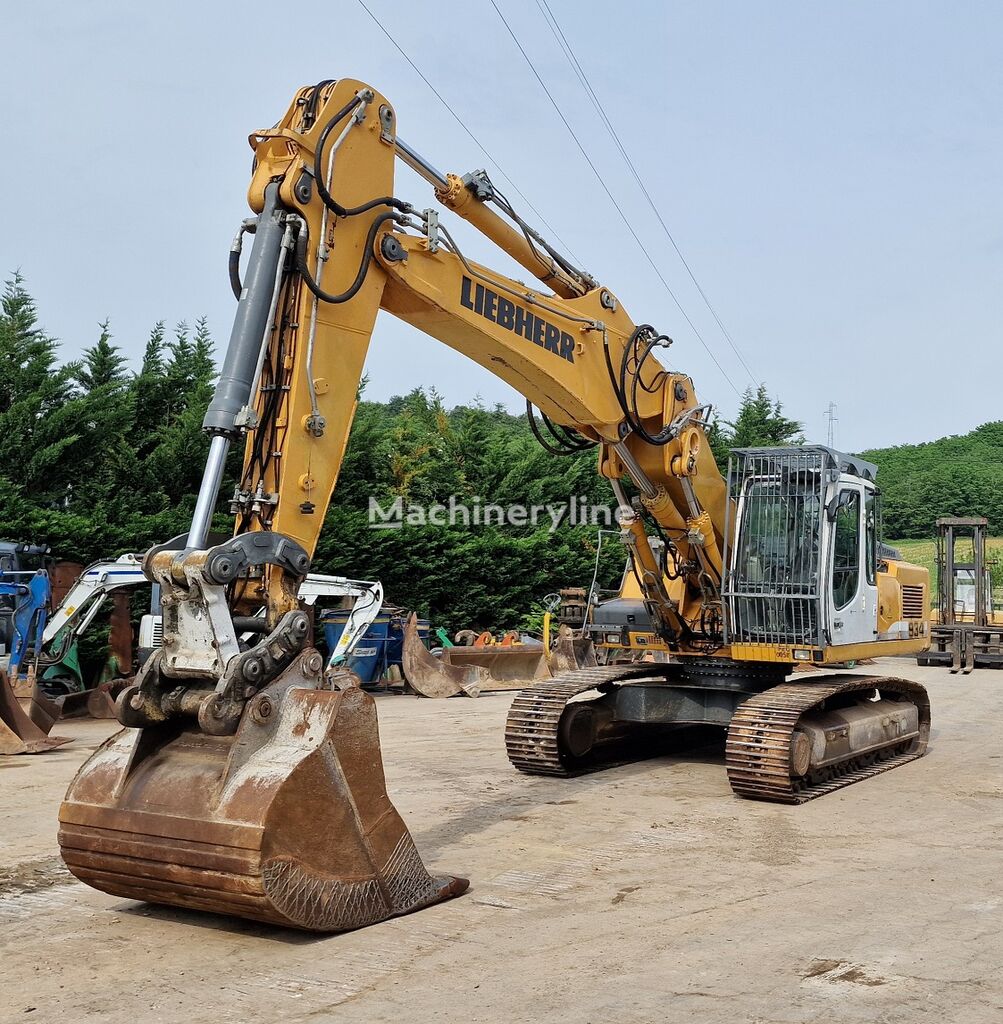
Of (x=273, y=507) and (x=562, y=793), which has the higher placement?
(x=273, y=507)

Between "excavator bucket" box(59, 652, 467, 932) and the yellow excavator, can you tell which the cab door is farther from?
"excavator bucket" box(59, 652, 467, 932)

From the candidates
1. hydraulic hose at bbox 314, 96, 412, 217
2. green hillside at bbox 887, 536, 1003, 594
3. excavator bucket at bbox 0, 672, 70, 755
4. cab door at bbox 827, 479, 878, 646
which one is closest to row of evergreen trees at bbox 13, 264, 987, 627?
excavator bucket at bbox 0, 672, 70, 755

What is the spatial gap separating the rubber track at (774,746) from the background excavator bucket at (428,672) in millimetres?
7869

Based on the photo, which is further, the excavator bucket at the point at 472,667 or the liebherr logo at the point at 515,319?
the excavator bucket at the point at 472,667

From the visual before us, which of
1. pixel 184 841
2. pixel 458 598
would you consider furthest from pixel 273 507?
pixel 458 598

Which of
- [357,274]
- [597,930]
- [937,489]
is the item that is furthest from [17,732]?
[937,489]

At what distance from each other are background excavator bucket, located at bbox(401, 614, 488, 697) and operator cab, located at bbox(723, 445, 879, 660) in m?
7.73

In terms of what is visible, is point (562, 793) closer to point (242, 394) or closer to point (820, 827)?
point (820, 827)

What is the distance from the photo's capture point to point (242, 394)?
5.69 meters

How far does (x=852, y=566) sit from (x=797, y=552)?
0.60 meters

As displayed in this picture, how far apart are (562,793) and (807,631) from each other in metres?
2.30

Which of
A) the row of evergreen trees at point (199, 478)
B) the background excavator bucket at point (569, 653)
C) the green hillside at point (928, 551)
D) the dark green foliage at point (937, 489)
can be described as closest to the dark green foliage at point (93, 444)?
the row of evergreen trees at point (199, 478)

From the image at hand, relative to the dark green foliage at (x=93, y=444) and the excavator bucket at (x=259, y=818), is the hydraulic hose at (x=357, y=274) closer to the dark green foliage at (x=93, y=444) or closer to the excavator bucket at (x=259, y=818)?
the excavator bucket at (x=259, y=818)

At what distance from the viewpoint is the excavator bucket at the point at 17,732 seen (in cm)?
1076
